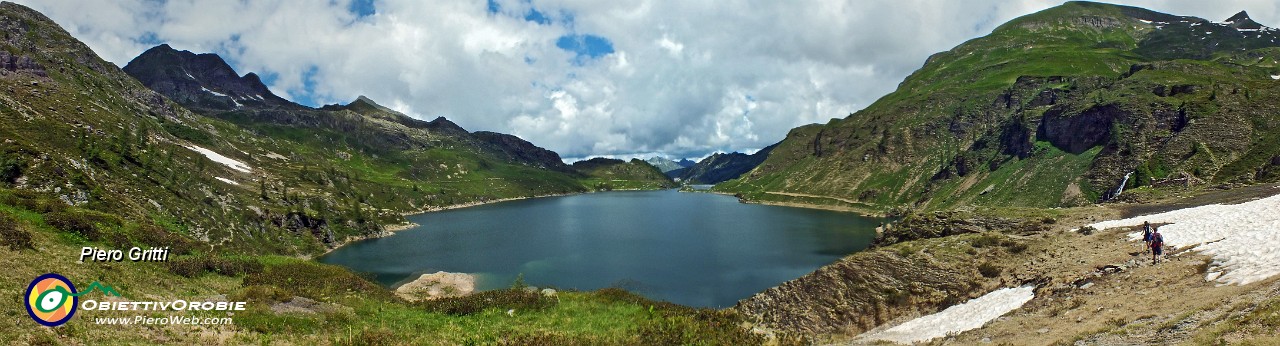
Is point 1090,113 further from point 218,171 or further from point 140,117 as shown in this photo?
point 140,117

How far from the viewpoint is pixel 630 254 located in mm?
112750

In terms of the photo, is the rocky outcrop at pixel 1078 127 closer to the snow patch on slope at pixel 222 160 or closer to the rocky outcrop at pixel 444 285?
the rocky outcrop at pixel 444 285

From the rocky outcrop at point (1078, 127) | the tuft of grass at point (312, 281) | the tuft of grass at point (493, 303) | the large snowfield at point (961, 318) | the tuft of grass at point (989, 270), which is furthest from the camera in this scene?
the rocky outcrop at point (1078, 127)

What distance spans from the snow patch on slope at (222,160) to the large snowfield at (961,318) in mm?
181603

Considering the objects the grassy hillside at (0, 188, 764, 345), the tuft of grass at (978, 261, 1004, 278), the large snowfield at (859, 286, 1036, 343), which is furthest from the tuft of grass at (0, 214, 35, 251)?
the tuft of grass at (978, 261, 1004, 278)

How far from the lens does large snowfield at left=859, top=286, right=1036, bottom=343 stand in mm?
29203

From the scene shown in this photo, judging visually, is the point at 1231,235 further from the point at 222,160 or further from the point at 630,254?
the point at 222,160

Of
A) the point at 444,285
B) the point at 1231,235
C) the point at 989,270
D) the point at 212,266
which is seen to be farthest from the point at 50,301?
the point at 444,285

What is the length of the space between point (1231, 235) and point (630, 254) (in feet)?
300

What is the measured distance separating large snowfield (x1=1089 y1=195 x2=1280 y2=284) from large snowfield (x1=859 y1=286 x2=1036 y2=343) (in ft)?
26.1

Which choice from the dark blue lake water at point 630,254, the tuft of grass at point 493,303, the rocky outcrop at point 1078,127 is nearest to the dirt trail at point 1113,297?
the tuft of grass at point 493,303

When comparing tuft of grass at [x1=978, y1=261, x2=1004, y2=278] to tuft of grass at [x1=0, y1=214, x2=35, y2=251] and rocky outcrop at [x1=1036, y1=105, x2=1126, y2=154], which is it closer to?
tuft of grass at [x1=0, y1=214, x2=35, y2=251]

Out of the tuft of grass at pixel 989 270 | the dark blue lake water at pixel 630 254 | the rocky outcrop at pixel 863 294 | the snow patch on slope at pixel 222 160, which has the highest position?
the snow patch on slope at pixel 222 160

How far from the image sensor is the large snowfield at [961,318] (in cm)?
2920
